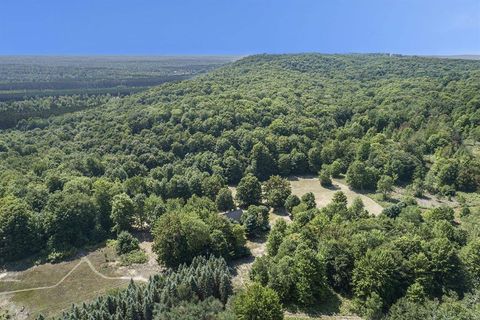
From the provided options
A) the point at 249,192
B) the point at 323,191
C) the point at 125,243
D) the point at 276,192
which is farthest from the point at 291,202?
the point at 125,243

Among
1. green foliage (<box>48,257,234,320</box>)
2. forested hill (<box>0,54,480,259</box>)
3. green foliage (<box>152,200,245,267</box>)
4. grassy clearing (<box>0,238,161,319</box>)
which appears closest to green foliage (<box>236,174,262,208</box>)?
forested hill (<box>0,54,480,259</box>)

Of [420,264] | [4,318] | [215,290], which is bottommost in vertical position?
[4,318]

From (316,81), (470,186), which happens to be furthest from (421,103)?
(316,81)

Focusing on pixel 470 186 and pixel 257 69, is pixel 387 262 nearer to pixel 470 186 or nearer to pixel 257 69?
pixel 470 186

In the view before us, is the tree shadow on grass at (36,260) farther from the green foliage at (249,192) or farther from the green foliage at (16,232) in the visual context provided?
the green foliage at (249,192)

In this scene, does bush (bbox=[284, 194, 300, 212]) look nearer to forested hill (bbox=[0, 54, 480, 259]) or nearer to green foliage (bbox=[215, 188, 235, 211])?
green foliage (bbox=[215, 188, 235, 211])

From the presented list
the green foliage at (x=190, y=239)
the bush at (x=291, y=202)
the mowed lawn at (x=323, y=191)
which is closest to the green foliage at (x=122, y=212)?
the green foliage at (x=190, y=239)
